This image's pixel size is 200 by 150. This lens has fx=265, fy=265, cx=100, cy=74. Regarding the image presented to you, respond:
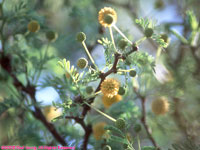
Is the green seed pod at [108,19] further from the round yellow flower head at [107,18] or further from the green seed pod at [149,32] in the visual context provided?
the green seed pod at [149,32]

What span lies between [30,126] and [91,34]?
0.59 meters

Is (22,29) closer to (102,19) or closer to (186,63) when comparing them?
(102,19)

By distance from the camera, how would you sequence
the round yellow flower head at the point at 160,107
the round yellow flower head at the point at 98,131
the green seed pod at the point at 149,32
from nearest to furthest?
the green seed pod at the point at 149,32, the round yellow flower head at the point at 98,131, the round yellow flower head at the point at 160,107

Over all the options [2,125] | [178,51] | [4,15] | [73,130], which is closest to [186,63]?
[178,51]

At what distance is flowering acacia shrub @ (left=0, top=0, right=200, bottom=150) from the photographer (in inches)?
29.7

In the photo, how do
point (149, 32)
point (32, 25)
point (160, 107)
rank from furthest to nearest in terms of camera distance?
1. point (160, 107)
2. point (32, 25)
3. point (149, 32)

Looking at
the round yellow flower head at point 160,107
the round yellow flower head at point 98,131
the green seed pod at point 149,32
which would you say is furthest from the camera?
the round yellow flower head at point 160,107

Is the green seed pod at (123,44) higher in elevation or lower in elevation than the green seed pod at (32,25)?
lower

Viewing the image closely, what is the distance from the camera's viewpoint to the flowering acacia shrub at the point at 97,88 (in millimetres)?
755

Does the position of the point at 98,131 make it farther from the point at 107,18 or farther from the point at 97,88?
the point at 107,18

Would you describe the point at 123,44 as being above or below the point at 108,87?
above

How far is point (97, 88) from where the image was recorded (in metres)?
0.79

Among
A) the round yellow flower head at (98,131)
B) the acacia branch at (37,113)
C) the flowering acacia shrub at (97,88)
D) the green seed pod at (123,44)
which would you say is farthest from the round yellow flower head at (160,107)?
the green seed pod at (123,44)

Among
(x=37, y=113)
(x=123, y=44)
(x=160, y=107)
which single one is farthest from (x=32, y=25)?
(x=160, y=107)
